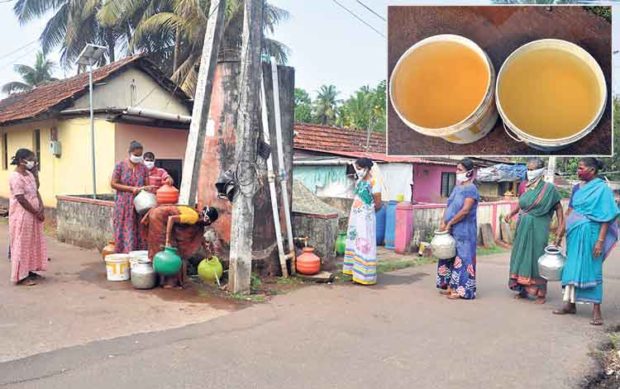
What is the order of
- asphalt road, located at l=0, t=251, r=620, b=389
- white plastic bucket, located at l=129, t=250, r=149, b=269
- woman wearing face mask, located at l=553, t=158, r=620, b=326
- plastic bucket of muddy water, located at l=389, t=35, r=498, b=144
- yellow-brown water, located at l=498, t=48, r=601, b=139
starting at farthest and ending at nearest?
1. white plastic bucket, located at l=129, t=250, r=149, b=269
2. woman wearing face mask, located at l=553, t=158, r=620, b=326
3. asphalt road, located at l=0, t=251, r=620, b=389
4. plastic bucket of muddy water, located at l=389, t=35, r=498, b=144
5. yellow-brown water, located at l=498, t=48, r=601, b=139

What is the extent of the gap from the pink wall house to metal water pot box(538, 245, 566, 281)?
34.9ft

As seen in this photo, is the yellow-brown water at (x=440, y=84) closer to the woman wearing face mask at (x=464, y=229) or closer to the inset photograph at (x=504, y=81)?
the inset photograph at (x=504, y=81)

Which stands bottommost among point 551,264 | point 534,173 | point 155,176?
point 551,264

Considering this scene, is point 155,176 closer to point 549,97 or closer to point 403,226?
point 403,226

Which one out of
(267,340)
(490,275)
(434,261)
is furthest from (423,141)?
(434,261)

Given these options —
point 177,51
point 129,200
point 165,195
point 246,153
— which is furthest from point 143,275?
point 177,51

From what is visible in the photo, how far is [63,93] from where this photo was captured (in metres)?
14.0

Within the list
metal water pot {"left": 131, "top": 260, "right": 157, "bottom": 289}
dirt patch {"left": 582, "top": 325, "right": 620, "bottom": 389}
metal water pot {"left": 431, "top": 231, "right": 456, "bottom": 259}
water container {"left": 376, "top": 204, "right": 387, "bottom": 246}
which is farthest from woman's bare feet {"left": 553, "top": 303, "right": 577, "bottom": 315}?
water container {"left": 376, "top": 204, "right": 387, "bottom": 246}

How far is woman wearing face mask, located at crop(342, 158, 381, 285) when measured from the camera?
7.20m

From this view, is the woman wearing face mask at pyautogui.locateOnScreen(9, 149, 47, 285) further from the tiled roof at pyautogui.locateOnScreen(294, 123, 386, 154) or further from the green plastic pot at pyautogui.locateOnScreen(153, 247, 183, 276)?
the tiled roof at pyautogui.locateOnScreen(294, 123, 386, 154)

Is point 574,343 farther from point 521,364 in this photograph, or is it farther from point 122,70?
point 122,70

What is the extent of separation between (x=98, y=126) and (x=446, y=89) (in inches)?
423

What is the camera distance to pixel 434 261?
32.2 feet

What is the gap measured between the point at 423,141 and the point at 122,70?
41.4 ft
